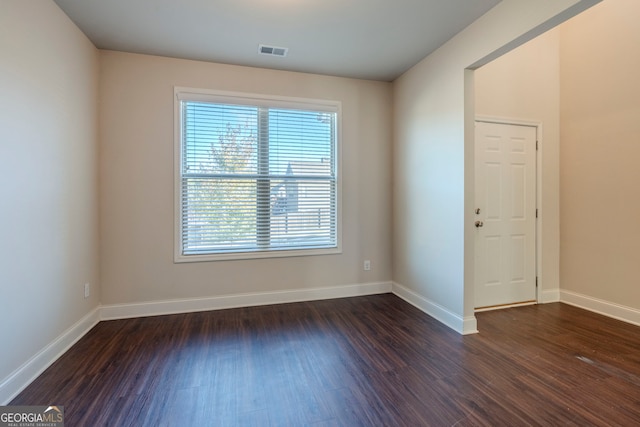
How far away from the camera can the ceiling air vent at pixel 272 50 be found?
2.92 metres

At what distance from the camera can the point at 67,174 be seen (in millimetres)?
2424

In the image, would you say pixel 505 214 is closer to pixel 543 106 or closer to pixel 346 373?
pixel 543 106

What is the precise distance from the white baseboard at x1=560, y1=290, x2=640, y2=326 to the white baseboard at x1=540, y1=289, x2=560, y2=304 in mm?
46

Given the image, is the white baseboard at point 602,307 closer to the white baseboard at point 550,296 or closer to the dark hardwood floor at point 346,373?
the white baseboard at point 550,296

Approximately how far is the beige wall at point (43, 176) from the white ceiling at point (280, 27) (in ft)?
1.41

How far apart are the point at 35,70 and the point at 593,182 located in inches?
205

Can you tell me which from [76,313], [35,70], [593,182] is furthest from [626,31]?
[76,313]

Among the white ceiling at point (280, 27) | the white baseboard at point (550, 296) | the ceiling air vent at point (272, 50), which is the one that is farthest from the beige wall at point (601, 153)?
the ceiling air vent at point (272, 50)

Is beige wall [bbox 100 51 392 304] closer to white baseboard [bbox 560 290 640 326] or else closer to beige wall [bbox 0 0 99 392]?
beige wall [bbox 0 0 99 392]

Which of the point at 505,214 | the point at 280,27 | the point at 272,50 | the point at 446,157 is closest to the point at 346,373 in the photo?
the point at 446,157

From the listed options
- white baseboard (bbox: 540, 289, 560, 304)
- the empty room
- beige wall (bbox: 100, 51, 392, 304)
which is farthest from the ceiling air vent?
white baseboard (bbox: 540, 289, 560, 304)

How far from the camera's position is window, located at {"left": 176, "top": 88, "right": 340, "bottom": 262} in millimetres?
3232

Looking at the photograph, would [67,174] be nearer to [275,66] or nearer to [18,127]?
[18,127]

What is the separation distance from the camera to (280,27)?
102 inches
